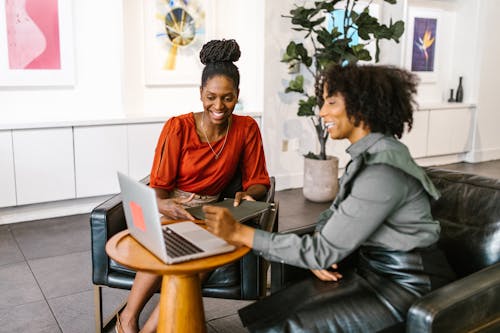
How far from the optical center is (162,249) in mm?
1688

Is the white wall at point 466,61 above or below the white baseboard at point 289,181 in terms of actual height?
above

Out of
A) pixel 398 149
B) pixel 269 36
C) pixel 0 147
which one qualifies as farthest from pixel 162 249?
pixel 269 36

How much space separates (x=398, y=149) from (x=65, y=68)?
12.0ft

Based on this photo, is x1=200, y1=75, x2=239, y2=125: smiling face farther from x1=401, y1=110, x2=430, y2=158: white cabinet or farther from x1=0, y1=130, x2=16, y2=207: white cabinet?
x1=401, y1=110, x2=430, y2=158: white cabinet

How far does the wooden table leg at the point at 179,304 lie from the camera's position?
6.16 feet

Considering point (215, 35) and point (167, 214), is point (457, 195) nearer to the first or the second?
point (167, 214)

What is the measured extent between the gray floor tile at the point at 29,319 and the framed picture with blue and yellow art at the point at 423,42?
5.38 meters

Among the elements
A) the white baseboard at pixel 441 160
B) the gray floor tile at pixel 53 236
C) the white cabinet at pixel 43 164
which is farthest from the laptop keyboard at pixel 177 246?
the white baseboard at pixel 441 160

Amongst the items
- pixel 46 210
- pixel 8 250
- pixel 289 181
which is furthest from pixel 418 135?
pixel 8 250

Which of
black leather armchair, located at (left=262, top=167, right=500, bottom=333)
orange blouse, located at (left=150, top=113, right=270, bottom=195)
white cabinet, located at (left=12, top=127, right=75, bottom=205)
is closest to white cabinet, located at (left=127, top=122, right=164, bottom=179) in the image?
white cabinet, located at (left=12, top=127, right=75, bottom=205)

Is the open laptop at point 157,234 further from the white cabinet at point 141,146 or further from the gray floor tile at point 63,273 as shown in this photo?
the white cabinet at point 141,146

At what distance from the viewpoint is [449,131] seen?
22.9 ft

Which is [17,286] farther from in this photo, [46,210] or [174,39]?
[174,39]

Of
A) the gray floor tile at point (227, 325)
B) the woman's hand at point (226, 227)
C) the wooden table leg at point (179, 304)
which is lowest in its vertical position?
the gray floor tile at point (227, 325)
